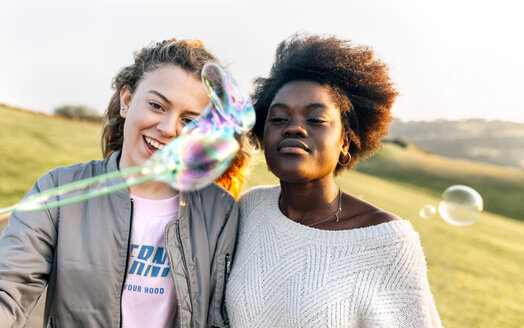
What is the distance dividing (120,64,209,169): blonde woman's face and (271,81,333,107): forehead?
51 centimetres

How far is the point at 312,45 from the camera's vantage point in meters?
2.98

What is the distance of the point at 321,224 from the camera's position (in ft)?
8.89

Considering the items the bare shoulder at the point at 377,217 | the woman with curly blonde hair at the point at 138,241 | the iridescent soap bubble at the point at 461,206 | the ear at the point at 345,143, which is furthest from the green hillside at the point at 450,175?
the woman with curly blonde hair at the point at 138,241

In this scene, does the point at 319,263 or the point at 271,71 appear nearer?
the point at 319,263

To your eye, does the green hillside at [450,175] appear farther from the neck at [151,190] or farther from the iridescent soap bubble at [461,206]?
the neck at [151,190]

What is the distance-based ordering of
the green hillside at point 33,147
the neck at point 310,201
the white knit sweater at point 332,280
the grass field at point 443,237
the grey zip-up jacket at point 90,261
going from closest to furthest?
the grey zip-up jacket at point 90,261 → the white knit sweater at point 332,280 → the neck at point 310,201 → the grass field at point 443,237 → the green hillside at point 33,147

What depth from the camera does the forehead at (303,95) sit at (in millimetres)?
2625

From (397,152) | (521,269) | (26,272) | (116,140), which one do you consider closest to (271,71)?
(116,140)

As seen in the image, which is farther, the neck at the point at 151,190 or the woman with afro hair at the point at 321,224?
the neck at the point at 151,190

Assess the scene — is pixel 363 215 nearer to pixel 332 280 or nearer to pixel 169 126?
pixel 332 280

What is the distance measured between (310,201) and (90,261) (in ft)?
4.66

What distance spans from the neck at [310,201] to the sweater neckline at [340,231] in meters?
0.10

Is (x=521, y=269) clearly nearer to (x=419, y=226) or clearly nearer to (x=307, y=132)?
(x=419, y=226)

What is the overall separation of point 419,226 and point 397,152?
34178 millimetres
